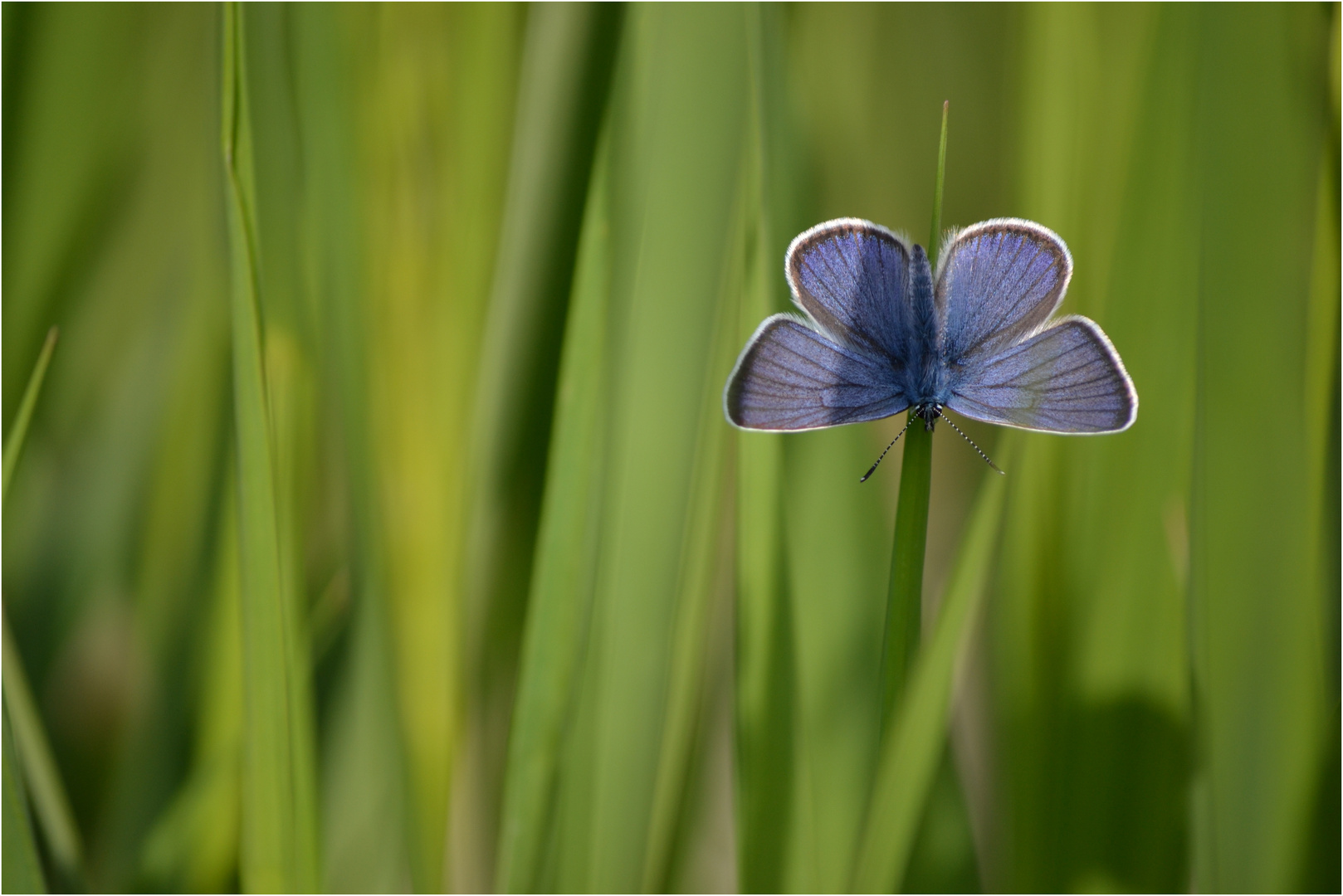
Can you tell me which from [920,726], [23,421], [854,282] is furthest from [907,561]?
[23,421]

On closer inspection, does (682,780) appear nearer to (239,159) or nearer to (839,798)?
(839,798)

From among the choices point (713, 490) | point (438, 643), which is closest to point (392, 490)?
point (438, 643)

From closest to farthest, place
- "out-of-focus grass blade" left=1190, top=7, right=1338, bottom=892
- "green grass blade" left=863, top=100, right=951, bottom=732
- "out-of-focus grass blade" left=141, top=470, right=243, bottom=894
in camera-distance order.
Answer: "green grass blade" left=863, top=100, right=951, bottom=732, "out-of-focus grass blade" left=1190, top=7, right=1338, bottom=892, "out-of-focus grass blade" left=141, top=470, right=243, bottom=894

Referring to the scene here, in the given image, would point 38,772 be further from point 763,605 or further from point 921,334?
point 921,334

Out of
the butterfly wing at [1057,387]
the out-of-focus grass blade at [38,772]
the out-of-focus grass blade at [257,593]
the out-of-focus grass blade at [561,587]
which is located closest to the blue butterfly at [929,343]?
the butterfly wing at [1057,387]

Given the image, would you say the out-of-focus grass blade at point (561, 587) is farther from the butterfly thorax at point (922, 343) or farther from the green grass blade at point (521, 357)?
the butterfly thorax at point (922, 343)

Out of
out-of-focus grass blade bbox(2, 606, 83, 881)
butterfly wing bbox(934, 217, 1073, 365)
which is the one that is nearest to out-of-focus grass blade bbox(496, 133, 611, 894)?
butterfly wing bbox(934, 217, 1073, 365)

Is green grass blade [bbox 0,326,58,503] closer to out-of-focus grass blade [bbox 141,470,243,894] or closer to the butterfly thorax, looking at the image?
out-of-focus grass blade [bbox 141,470,243,894]
